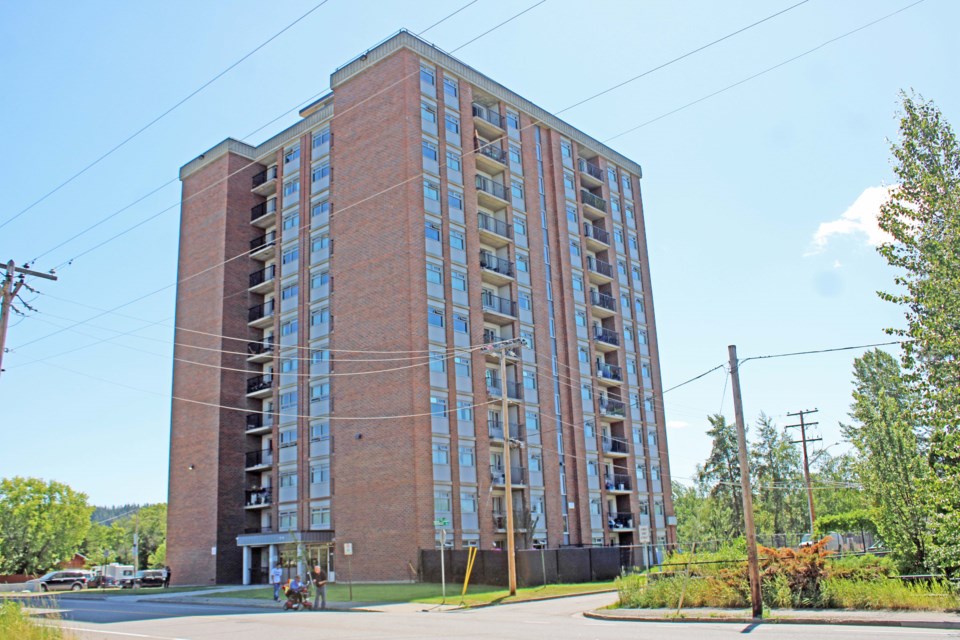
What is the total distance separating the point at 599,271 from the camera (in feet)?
201

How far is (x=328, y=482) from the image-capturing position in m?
46.4

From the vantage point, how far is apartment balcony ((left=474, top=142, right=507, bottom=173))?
52.0 m

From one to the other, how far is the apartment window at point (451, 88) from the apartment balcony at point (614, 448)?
84.1 ft

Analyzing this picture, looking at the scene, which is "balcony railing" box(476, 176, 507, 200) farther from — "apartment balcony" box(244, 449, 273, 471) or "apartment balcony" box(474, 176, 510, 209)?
"apartment balcony" box(244, 449, 273, 471)

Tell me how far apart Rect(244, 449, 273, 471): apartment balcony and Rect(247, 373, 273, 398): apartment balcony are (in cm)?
369

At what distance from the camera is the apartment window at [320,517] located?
46.0m

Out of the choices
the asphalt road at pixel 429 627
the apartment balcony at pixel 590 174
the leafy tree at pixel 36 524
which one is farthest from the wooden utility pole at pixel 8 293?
the leafy tree at pixel 36 524

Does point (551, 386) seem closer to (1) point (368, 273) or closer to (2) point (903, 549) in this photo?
(1) point (368, 273)

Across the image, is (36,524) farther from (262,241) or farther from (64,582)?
(262,241)

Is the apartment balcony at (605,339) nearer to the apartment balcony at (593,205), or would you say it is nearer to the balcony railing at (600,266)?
the balcony railing at (600,266)

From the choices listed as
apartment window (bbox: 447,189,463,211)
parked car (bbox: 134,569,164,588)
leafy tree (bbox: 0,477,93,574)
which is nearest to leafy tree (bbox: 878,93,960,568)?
apartment window (bbox: 447,189,463,211)

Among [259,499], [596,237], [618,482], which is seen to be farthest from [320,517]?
[596,237]

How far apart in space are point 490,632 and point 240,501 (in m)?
38.4

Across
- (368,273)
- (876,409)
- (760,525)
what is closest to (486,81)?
(368,273)
